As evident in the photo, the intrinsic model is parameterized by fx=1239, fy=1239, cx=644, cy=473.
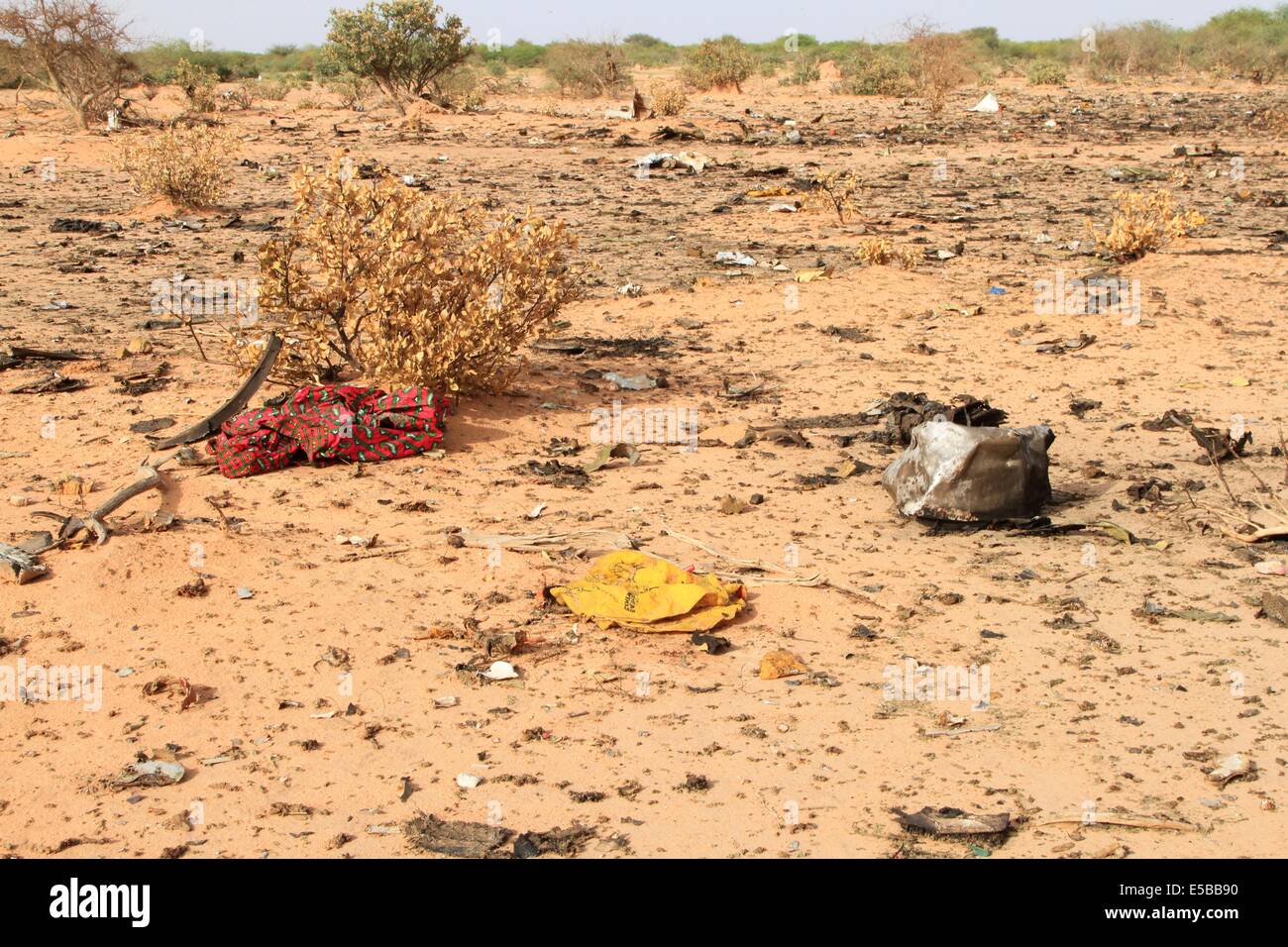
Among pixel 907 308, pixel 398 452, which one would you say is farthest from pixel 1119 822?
pixel 907 308

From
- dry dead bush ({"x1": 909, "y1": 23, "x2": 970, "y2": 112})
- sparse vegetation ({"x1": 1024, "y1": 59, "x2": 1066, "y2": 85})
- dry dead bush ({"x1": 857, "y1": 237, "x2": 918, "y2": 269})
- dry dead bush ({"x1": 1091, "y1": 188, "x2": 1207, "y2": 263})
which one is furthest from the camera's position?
sparse vegetation ({"x1": 1024, "y1": 59, "x2": 1066, "y2": 85})

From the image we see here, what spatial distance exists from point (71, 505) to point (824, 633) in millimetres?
3260

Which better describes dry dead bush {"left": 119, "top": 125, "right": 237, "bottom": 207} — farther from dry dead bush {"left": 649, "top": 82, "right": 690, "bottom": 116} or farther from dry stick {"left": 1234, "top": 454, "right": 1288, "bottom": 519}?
dry stick {"left": 1234, "top": 454, "right": 1288, "bottom": 519}

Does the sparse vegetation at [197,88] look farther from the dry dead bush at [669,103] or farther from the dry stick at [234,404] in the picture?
the dry stick at [234,404]

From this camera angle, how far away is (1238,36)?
128 ft

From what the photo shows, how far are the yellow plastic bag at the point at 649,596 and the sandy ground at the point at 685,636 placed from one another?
0.25 feet

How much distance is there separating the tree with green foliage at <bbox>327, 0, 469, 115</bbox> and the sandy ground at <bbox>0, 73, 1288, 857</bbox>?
11.5 m

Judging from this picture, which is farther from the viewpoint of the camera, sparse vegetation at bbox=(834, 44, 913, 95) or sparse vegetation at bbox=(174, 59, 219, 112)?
sparse vegetation at bbox=(834, 44, 913, 95)

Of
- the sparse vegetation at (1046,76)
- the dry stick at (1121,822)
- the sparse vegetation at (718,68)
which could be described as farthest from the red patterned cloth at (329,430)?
the sparse vegetation at (1046,76)

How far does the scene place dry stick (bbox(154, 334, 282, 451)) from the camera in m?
6.07

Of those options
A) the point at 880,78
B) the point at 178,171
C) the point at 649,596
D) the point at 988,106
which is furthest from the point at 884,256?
the point at 880,78

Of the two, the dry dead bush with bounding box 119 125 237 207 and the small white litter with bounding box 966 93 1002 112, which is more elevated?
the small white litter with bounding box 966 93 1002 112

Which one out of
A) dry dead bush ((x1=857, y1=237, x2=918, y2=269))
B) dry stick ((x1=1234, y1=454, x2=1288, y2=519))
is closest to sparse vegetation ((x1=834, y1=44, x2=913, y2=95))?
dry dead bush ((x1=857, y1=237, x2=918, y2=269))

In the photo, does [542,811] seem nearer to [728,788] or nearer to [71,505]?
[728,788]
